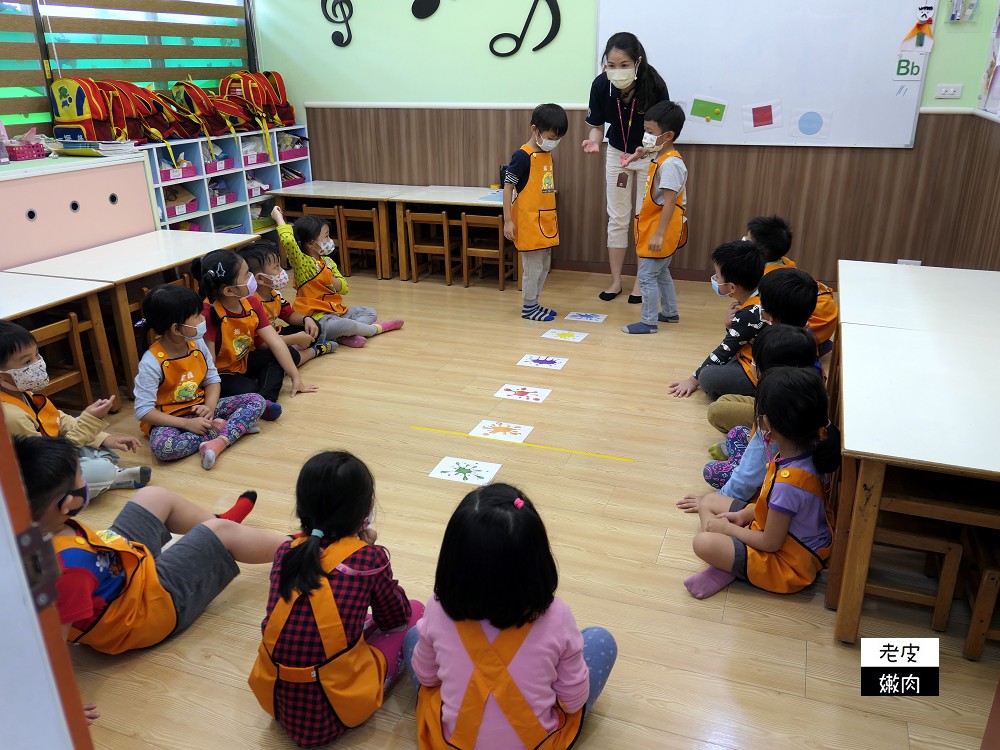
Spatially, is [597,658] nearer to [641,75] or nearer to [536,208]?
[536,208]

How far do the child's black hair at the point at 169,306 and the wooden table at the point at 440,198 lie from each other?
239 centimetres

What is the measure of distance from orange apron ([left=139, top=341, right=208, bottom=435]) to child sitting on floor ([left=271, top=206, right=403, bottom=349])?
3.30 feet

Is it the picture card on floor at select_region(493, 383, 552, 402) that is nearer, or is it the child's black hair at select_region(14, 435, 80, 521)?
the child's black hair at select_region(14, 435, 80, 521)

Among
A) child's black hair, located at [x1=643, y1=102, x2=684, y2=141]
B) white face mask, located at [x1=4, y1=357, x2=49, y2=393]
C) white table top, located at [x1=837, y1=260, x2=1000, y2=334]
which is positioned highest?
child's black hair, located at [x1=643, y1=102, x2=684, y2=141]

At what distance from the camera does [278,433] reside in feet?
10.4

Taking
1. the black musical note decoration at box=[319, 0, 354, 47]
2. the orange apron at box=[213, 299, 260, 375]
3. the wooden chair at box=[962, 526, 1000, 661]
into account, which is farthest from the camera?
the black musical note decoration at box=[319, 0, 354, 47]

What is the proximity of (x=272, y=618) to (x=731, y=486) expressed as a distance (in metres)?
1.45

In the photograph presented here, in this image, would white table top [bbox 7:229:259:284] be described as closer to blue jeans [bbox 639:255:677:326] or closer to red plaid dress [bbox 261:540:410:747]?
blue jeans [bbox 639:255:677:326]

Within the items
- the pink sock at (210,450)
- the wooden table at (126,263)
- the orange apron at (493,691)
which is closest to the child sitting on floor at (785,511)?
the orange apron at (493,691)

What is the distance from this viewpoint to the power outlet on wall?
175 inches

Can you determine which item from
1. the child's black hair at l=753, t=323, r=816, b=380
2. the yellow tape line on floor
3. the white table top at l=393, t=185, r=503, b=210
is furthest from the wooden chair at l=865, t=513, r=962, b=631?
the white table top at l=393, t=185, r=503, b=210

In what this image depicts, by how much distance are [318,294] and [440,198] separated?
134cm

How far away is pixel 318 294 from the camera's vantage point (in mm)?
4113

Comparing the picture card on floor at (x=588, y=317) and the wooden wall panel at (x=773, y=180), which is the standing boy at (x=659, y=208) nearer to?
the picture card on floor at (x=588, y=317)
